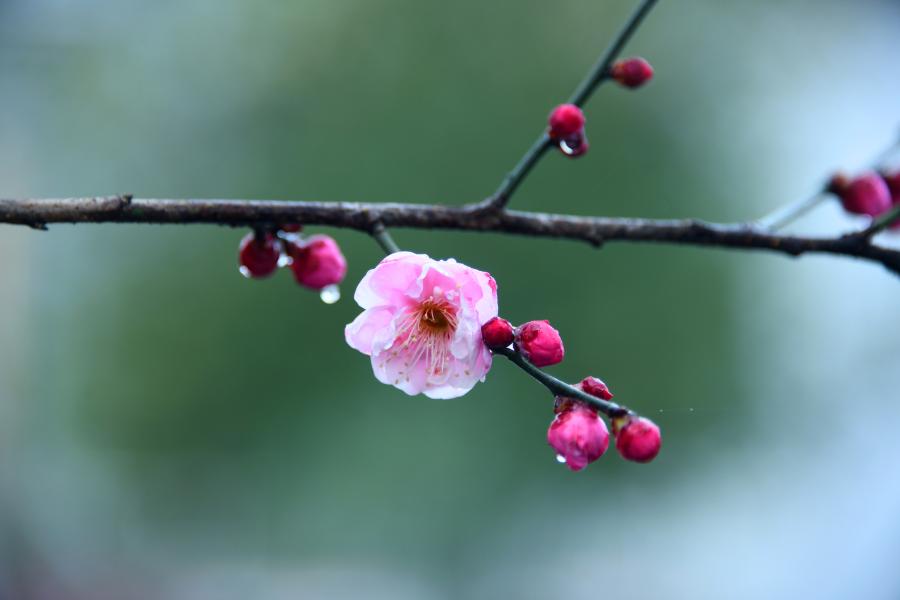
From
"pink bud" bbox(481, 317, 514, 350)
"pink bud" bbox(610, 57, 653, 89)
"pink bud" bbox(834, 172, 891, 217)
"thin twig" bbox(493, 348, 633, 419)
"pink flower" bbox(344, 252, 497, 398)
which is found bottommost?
"thin twig" bbox(493, 348, 633, 419)

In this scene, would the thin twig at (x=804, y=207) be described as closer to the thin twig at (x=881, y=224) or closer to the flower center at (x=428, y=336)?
the thin twig at (x=881, y=224)

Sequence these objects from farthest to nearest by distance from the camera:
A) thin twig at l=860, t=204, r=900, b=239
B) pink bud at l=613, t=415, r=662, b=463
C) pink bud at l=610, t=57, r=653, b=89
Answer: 1. pink bud at l=610, t=57, r=653, b=89
2. thin twig at l=860, t=204, r=900, b=239
3. pink bud at l=613, t=415, r=662, b=463

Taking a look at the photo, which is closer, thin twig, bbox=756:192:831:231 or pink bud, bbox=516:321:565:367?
pink bud, bbox=516:321:565:367

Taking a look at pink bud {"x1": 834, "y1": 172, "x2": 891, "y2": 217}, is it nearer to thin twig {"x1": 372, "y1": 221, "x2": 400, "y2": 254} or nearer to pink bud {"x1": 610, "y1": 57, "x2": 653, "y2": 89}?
pink bud {"x1": 610, "y1": 57, "x2": 653, "y2": 89}

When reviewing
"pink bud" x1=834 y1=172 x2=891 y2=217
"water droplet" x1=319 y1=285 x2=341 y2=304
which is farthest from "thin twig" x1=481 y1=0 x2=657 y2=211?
"pink bud" x1=834 y1=172 x2=891 y2=217

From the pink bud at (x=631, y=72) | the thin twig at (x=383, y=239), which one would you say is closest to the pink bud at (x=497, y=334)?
the thin twig at (x=383, y=239)

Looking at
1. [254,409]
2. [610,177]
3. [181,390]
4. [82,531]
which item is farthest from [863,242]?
[82,531]

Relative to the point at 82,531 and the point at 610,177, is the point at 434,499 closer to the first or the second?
the point at 610,177

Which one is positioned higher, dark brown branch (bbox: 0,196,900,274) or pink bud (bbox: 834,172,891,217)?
pink bud (bbox: 834,172,891,217)
